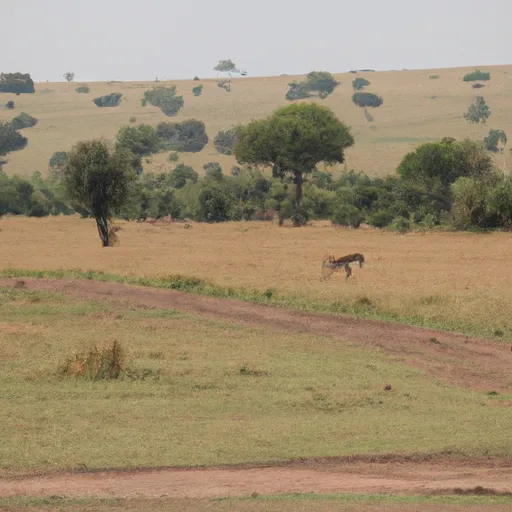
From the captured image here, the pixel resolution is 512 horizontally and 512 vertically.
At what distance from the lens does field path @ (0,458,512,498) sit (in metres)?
9.79

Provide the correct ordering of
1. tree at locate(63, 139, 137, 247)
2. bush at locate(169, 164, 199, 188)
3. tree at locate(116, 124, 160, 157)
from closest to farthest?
tree at locate(63, 139, 137, 247) → bush at locate(169, 164, 199, 188) → tree at locate(116, 124, 160, 157)

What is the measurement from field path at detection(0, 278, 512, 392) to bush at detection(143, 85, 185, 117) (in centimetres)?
9727

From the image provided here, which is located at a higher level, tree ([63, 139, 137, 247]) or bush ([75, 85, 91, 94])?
bush ([75, 85, 91, 94])

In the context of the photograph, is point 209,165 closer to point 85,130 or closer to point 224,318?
point 85,130

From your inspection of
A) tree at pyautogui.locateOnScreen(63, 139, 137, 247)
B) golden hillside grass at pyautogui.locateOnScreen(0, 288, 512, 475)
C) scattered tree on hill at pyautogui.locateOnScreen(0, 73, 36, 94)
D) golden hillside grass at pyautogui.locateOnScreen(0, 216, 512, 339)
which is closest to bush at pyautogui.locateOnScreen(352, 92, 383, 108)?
scattered tree on hill at pyautogui.locateOnScreen(0, 73, 36, 94)

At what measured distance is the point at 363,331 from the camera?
20141mm

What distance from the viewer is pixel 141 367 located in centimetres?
1638

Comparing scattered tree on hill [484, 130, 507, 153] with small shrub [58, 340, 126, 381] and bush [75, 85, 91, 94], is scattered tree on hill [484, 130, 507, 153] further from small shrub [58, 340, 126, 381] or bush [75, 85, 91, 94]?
small shrub [58, 340, 126, 381]

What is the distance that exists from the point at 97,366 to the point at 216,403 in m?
2.30

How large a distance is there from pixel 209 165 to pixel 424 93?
41931mm

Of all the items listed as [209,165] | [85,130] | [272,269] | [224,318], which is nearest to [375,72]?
[85,130]

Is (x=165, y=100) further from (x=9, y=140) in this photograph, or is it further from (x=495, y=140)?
(x=495, y=140)

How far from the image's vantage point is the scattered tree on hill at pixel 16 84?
133750mm

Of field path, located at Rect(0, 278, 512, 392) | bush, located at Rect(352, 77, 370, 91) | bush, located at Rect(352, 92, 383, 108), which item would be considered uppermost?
bush, located at Rect(352, 77, 370, 91)
